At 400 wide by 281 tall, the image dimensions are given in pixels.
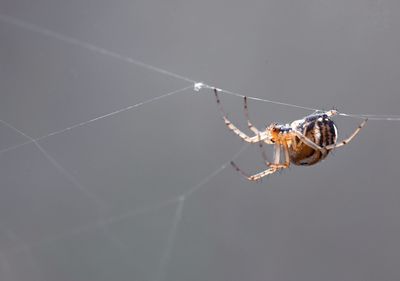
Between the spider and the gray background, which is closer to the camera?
the spider

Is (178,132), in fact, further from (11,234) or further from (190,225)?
(11,234)

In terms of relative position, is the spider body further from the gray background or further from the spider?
the gray background

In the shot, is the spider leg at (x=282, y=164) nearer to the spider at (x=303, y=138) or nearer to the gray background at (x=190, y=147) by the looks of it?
the spider at (x=303, y=138)

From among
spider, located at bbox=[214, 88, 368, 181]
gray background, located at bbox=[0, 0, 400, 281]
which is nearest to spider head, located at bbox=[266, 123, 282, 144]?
spider, located at bbox=[214, 88, 368, 181]

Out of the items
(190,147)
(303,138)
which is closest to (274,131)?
(303,138)

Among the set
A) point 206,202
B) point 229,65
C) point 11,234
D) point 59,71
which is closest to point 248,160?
point 206,202

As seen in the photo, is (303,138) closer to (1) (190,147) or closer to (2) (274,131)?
(2) (274,131)

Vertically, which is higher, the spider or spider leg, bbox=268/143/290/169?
the spider
